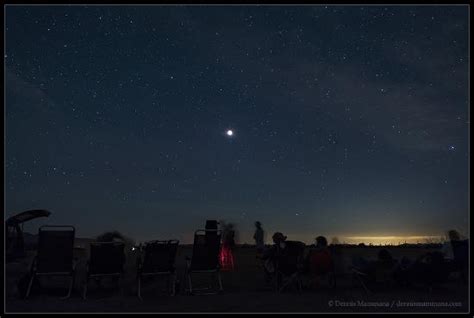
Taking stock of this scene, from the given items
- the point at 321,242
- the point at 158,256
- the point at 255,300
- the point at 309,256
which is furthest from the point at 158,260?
the point at 321,242

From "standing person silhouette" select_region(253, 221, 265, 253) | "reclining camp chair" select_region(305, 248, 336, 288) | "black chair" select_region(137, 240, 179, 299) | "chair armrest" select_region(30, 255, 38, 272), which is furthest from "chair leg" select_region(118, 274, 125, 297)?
"standing person silhouette" select_region(253, 221, 265, 253)

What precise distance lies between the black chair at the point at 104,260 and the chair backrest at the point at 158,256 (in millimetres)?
495

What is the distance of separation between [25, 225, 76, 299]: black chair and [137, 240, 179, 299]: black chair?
120 centimetres

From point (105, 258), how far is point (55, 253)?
0.85 meters

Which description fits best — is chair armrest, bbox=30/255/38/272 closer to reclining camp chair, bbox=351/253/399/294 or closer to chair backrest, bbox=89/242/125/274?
chair backrest, bbox=89/242/125/274

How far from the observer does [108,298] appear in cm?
771

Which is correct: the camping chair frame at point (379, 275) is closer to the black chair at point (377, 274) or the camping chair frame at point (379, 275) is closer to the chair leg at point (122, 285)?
the black chair at point (377, 274)

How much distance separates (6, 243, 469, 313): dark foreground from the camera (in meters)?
6.59

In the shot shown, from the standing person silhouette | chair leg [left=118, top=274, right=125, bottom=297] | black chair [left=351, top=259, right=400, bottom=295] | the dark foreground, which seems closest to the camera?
the dark foreground

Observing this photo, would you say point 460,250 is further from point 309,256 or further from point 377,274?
point 309,256

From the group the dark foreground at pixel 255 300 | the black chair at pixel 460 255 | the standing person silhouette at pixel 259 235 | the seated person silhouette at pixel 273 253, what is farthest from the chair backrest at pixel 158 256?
the standing person silhouette at pixel 259 235

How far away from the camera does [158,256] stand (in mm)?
8141

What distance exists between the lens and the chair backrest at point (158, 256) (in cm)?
799
